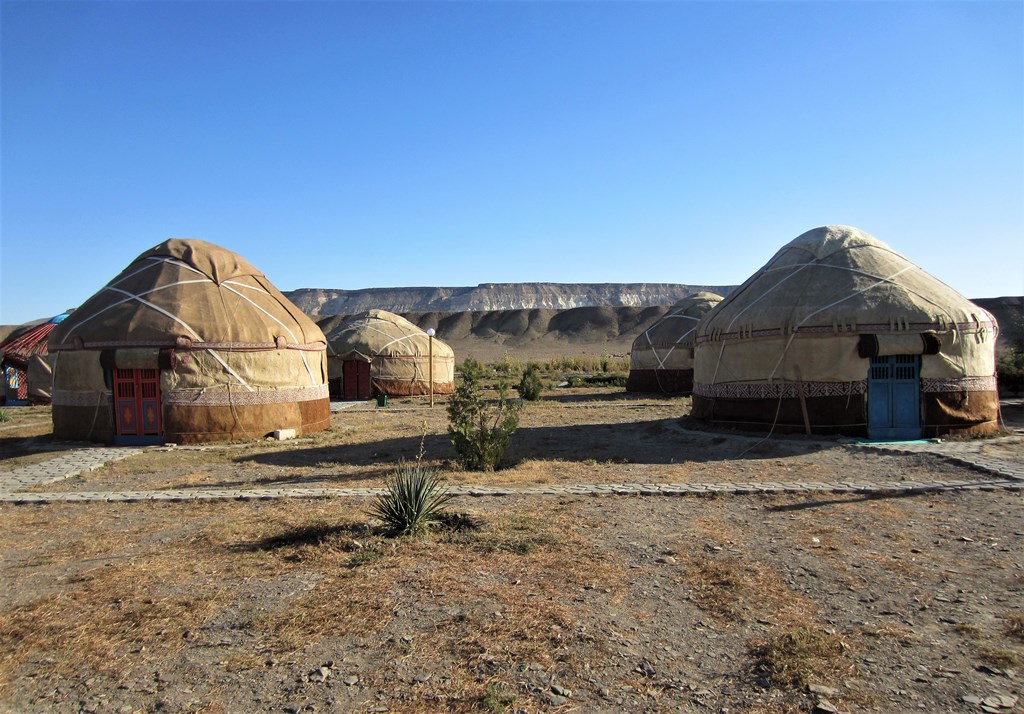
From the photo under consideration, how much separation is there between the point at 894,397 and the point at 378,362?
649 inches

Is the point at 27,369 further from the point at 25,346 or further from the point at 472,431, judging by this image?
the point at 472,431

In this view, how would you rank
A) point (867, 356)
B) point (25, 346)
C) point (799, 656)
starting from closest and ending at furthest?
point (799, 656), point (867, 356), point (25, 346)

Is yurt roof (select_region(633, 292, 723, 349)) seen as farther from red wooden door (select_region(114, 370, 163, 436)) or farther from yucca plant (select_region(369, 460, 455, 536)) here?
yucca plant (select_region(369, 460, 455, 536))

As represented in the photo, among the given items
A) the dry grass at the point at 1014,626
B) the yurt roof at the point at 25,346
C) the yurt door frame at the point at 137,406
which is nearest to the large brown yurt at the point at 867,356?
the dry grass at the point at 1014,626

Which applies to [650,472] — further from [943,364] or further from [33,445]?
[33,445]

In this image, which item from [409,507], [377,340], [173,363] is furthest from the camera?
[377,340]

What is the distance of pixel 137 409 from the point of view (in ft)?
39.2

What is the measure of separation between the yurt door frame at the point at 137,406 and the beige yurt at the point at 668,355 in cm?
1600

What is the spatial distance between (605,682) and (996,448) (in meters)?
9.30

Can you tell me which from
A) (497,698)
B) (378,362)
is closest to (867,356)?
(497,698)

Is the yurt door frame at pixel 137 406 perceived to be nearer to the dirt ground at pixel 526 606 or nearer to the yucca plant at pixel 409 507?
the dirt ground at pixel 526 606

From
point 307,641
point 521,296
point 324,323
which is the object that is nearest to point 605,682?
point 307,641

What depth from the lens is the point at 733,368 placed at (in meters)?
11.9

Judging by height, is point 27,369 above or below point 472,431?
above
